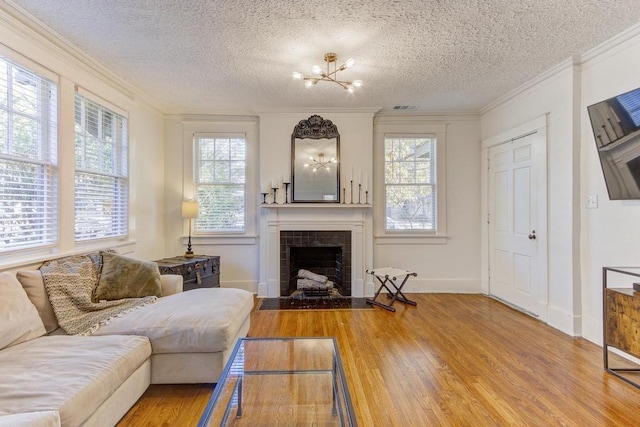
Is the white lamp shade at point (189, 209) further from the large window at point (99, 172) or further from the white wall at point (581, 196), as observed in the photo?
the white wall at point (581, 196)

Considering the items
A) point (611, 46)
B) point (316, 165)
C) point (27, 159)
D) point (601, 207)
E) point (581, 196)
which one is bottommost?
point (601, 207)

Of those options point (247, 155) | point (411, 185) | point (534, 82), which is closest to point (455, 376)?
point (411, 185)

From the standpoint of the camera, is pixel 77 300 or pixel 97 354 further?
pixel 77 300

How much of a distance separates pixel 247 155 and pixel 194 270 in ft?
5.77

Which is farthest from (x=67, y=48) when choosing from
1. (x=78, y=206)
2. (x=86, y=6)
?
(x=78, y=206)

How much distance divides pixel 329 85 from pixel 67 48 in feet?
7.90

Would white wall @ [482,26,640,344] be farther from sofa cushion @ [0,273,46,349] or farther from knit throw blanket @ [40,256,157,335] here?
sofa cushion @ [0,273,46,349]

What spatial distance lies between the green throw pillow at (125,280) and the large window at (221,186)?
1764 mm

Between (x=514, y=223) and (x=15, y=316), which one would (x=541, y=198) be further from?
(x=15, y=316)

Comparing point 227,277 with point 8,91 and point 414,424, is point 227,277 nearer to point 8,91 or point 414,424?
point 8,91

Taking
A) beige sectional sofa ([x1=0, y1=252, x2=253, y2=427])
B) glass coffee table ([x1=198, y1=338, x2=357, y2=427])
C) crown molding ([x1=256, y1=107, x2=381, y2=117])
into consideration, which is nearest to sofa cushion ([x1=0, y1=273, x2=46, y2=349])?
beige sectional sofa ([x1=0, y1=252, x2=253, y2=427])

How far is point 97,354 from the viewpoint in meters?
1.64

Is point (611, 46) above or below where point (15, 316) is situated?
above

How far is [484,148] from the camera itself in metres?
4.30
